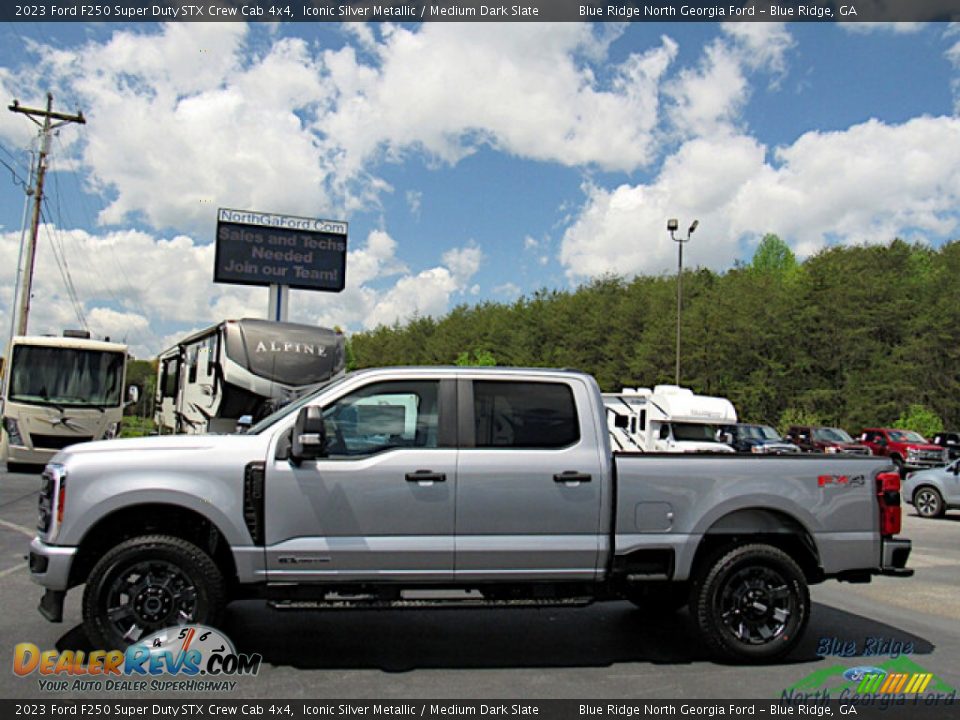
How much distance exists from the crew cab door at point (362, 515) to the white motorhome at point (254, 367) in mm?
10805

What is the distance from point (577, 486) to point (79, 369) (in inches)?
650

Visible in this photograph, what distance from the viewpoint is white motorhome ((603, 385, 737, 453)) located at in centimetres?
2289

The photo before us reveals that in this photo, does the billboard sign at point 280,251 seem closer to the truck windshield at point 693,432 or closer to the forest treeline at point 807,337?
the truck windshield at point 693,432

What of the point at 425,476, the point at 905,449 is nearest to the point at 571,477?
the point at 425,476

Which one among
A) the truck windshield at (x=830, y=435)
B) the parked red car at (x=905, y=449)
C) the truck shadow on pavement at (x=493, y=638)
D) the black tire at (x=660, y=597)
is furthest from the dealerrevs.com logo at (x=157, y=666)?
the truck windshield at (x=830, y=435)

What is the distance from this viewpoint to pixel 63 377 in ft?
62.2

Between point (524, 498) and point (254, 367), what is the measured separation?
12092 millimetres

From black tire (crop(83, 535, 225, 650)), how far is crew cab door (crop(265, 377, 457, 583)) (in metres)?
0.45

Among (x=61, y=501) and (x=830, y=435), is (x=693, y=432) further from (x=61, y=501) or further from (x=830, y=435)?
(x=61, y=501)

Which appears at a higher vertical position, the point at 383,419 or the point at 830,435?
the point at 830,435

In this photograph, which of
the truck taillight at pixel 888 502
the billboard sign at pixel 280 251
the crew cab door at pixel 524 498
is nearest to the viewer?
the crew cab door at pixel 524 498

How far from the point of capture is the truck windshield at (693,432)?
76.4 ft

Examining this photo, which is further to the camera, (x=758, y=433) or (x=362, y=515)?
(x=758, y=433)

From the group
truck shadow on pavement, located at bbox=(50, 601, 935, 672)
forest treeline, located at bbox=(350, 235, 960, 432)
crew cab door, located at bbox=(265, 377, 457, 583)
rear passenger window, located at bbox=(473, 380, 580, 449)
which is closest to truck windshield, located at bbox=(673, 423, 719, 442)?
truck shadow on pavement, located at bbox=(50, 601, 935, 672)
